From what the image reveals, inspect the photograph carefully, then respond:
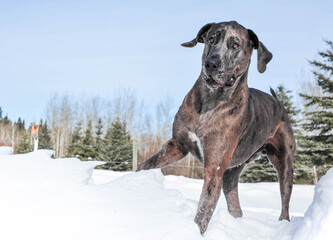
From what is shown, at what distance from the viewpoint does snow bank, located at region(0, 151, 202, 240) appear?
61.7 inches

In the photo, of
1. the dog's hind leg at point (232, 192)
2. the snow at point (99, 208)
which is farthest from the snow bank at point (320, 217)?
the dog's hind leg at point (232, 192)

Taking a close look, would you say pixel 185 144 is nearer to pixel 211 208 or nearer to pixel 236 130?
pixel 236 130

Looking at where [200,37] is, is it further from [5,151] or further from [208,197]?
[5,151]

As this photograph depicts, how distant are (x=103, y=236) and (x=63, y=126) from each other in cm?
3648

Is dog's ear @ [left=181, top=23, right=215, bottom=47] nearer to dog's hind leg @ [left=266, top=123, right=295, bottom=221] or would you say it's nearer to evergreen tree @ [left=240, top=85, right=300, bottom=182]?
dog's hind leg @ [left=266, top=123, right=295, bottom=221]

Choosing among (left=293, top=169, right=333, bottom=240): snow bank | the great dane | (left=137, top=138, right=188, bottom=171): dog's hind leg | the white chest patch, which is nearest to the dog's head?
the great dane

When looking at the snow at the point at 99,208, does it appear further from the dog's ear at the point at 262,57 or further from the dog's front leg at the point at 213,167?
the dog's ear at the point at 262,57

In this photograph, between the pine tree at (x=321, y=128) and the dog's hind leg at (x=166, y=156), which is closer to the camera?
the dog's hind leg at (x=166, y=156)

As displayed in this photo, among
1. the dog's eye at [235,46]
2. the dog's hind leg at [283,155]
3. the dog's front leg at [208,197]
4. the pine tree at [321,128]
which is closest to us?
the dog's front leg at [208,197]

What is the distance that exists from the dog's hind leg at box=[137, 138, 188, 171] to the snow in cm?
19

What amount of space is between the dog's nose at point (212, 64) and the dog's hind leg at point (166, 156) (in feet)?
1.93

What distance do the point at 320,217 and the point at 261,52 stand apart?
1.21 metres

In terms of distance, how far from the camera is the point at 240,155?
102 inches

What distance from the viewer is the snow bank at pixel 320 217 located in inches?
61.8
